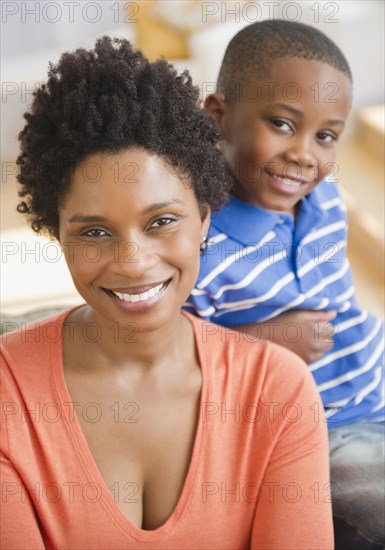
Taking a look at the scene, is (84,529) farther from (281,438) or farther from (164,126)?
(164,126)

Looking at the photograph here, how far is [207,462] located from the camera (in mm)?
961

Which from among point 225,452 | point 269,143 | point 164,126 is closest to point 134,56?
point 164,126

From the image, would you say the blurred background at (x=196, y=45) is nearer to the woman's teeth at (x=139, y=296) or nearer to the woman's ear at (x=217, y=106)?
the woman's ear at (x=217, y=106)

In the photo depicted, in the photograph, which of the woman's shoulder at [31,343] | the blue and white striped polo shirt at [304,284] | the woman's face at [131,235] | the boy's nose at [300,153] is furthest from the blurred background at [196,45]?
the woman's face at [131,235]

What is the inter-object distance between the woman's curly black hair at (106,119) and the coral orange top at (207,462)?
201 millimetres

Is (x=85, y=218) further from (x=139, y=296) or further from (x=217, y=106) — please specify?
(x=217, y=106)

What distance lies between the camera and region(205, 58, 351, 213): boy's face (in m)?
1.12

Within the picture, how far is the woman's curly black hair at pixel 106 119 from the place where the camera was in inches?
33.7

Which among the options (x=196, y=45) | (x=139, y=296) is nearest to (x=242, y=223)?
(x=139, y=296)

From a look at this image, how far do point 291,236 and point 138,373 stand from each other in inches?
15.3

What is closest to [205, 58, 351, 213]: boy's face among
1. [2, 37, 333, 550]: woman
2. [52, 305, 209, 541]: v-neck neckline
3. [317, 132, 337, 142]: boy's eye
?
[317, 132, 337, 142]: boy's eye

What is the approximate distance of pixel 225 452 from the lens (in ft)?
3.18

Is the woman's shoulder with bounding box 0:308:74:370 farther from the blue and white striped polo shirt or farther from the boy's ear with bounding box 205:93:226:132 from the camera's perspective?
the boy's ear with bounding box 205:93:226:132

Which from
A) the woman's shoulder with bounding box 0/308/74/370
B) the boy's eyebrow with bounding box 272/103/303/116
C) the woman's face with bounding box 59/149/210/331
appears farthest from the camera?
the boy's eyebrow with bounding box 272/103/303/116
